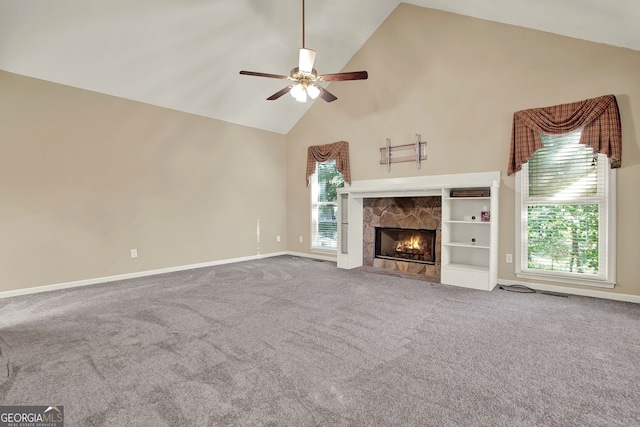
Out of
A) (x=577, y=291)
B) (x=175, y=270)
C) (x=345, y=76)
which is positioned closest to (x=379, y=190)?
(x=345, y=76)

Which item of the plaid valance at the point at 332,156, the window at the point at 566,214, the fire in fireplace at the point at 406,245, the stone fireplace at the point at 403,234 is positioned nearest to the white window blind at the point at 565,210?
the window at the point at 566,214

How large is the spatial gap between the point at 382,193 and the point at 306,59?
8.17ft

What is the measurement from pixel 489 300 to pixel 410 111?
3.15m

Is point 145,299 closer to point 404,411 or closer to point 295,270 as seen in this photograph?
point 295,270

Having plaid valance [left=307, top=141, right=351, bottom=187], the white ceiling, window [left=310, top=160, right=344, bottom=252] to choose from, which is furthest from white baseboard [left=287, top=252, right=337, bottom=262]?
the white ceiling

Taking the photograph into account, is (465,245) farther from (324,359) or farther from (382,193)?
(324,359)

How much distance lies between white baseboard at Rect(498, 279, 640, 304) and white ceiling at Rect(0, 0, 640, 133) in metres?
2.77

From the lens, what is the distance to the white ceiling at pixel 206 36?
330 cm

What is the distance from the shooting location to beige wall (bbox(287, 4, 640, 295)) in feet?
11.2

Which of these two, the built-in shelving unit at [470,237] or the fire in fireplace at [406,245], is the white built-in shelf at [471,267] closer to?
the built-in shelving unit at [470,237]

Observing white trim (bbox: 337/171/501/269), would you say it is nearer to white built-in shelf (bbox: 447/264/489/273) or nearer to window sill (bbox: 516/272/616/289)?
white built-in shelf (bbox: 447/264/489/273)

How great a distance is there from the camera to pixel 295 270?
5.25 meters

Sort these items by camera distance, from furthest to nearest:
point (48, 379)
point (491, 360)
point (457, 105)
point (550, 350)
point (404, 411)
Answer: point (457, 105), point (550, 350), point (491, 360), point (48, 379), point (404, 411)

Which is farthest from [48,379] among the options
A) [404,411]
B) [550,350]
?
[550,350]
